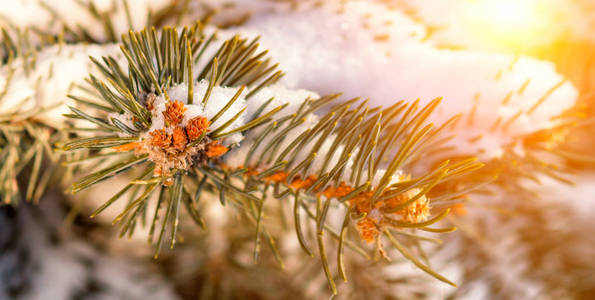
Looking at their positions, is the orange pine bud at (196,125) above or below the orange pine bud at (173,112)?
below

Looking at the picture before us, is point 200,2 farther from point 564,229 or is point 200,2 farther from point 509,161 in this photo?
point 564,229

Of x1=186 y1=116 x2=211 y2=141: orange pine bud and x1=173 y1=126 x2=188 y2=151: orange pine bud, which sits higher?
x1=186 y1=116 x2=211 y2=141: orange pine bud

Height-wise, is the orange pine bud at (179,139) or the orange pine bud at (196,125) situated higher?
the orange pine bud at (196,125)

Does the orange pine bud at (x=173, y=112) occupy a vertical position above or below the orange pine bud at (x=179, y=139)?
above

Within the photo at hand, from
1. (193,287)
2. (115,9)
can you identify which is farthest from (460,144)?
(193,287)

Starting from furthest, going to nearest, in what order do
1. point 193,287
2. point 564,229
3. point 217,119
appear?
point 564,229
point 193,287
point 217,119

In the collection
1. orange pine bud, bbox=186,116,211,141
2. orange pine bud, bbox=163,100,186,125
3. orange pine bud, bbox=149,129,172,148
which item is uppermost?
orange pine bud, bbox=163,100,186,125

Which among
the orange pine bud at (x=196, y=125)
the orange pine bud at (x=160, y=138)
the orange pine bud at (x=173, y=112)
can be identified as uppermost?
the orange pine bud at (x=173, y=112)

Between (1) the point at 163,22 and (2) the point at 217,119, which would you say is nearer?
(2) the point at 217,119

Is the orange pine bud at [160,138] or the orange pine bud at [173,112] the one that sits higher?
the orange pine bud at [173,112]

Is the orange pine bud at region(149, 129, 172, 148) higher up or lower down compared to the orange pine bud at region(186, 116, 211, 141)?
lower down

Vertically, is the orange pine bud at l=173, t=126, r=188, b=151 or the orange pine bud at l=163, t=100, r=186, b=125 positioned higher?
the orange pine bud at l=163, t=100, r=186, b=125
